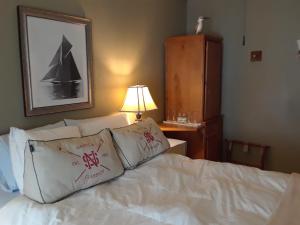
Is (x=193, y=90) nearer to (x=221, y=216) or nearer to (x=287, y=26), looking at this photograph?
(x=287, y=26)

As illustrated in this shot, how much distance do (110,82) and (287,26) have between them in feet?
6.66

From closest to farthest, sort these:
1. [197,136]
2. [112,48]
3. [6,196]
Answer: [6,196] → [112,48] → [197,136]

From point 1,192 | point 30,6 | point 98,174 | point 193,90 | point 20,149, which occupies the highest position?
point 30,6

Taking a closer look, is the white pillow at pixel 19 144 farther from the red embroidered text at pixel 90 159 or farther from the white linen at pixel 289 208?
the white linen at pixel 289 208

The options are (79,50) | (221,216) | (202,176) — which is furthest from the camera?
(79,50)

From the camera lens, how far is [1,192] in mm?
1675

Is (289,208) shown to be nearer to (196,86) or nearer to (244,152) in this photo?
(196,86)

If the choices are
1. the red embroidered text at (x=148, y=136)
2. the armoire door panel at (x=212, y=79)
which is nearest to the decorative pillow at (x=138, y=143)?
the red embroidered text at (x=148, y=136)

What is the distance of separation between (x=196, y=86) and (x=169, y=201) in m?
1.92

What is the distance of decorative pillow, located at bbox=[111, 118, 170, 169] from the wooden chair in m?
1.54

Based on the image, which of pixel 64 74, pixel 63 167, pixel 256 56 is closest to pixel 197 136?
pixel 256 56

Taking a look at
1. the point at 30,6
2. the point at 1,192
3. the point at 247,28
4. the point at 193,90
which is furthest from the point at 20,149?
the point at 247,28

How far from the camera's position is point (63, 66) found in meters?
2.25

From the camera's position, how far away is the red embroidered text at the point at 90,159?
1658 millimetres
